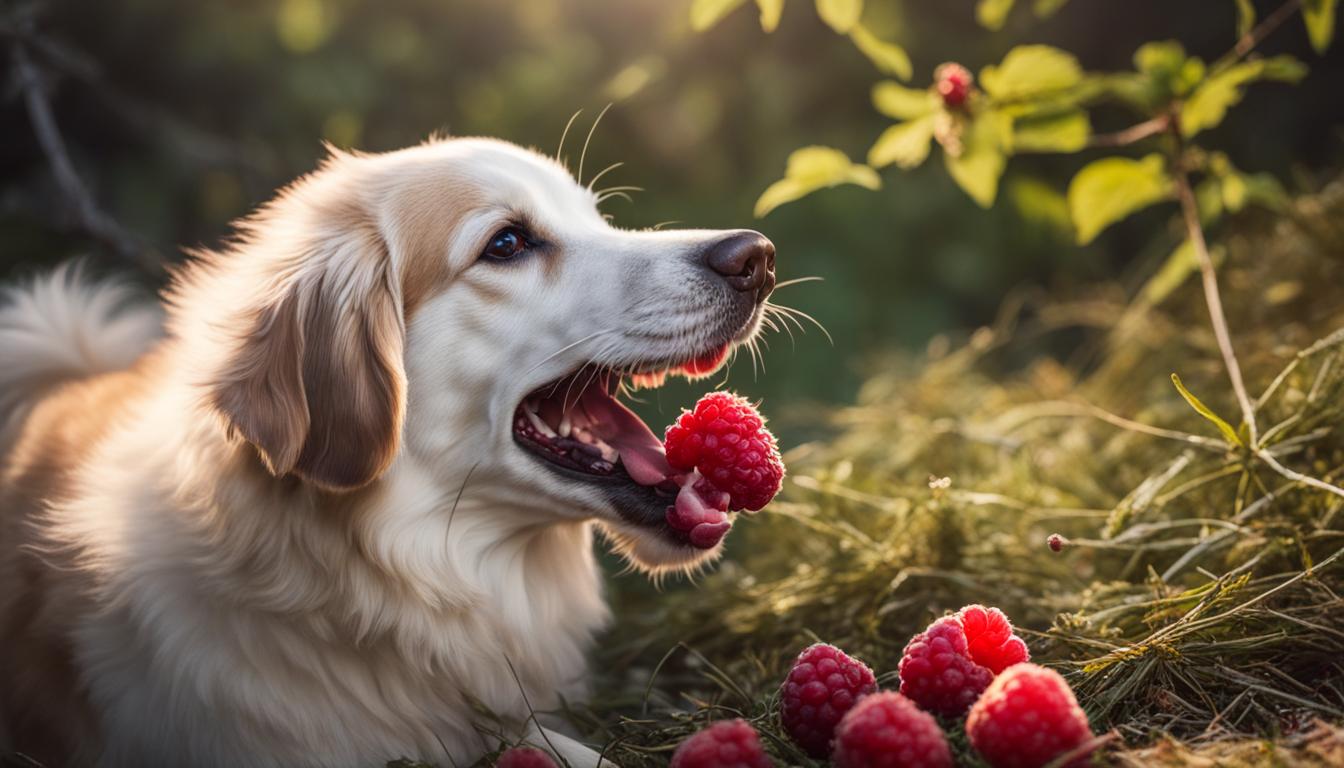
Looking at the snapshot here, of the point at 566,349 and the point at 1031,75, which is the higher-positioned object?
the point at 1031,75

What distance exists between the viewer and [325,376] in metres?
1.88

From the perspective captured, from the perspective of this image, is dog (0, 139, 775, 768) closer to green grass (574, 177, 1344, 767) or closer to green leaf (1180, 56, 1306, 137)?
green grass (574, 177, 1344, 767)

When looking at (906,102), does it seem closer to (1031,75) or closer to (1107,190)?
(1031,75)

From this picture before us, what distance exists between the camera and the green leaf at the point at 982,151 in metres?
2.51

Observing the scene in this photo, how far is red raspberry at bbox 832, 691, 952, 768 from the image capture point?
4.46 feet

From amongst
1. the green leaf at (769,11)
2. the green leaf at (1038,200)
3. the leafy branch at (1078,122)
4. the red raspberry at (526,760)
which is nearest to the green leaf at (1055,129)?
the leafy branch at (1078,122)

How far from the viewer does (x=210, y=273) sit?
7.56 ft

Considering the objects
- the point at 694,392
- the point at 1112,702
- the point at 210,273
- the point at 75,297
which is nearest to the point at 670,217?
the point at 694,392

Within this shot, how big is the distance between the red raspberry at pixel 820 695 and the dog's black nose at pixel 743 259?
0.70m

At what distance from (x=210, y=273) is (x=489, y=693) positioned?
106cm

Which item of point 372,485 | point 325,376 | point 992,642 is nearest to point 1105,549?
Answer: point 992,642

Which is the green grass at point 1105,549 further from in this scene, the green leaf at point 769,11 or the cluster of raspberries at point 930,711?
the green leaf at point 769,11

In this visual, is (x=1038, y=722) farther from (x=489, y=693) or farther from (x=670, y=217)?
(x=670, y=217)

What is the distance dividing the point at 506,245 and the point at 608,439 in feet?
1.38
